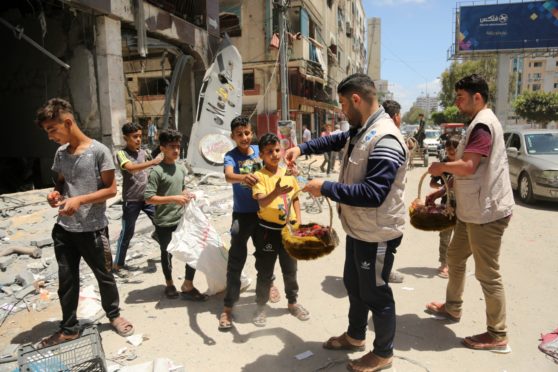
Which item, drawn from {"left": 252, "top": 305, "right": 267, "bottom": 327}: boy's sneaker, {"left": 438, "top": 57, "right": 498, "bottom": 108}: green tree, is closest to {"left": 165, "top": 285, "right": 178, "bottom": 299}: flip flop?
{"left": 252, "top": 305, "right": 267, "bottom": 327}: boy's sneaker

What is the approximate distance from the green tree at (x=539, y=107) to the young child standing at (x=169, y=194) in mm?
50411

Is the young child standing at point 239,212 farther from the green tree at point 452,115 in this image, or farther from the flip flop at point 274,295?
the green tree at point 452,115

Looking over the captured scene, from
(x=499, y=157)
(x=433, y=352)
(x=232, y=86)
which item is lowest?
(x=433, y=352)

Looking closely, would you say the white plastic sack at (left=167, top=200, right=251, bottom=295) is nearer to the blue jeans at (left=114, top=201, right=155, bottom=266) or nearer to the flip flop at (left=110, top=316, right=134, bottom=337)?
the flip flop at (left=110, top=316, right=134, bottom=337)

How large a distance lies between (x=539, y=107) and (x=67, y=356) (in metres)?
52.2

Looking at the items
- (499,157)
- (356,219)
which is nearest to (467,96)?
(499,157)

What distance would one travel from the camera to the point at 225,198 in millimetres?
9242

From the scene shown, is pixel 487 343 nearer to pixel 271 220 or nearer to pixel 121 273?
pixel 271 220

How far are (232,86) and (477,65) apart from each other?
143 ft

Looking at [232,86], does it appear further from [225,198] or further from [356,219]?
[356,219]

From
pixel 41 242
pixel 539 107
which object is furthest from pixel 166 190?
pixel 539 107

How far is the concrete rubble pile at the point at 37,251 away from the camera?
4.25 meters

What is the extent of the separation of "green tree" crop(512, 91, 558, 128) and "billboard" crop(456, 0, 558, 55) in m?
14.9

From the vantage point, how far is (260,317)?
3.60 metres
